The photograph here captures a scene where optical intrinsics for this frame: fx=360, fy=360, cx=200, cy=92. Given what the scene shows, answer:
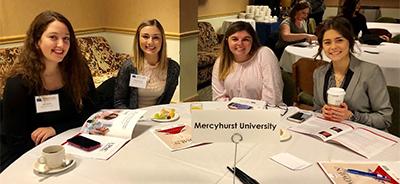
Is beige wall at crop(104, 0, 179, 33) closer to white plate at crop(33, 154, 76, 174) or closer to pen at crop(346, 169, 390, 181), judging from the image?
white plate at crop(33, 154, 76, 174)

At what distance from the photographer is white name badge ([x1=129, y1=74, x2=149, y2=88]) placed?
2.39 m

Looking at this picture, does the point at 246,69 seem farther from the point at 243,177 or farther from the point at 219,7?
the point at 219,7

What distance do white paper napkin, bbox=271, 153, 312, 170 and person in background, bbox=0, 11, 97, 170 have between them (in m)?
1.07

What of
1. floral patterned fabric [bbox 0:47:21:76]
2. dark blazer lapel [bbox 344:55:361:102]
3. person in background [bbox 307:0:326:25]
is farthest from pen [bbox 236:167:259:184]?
person in background [bbox 307:0:326:25]

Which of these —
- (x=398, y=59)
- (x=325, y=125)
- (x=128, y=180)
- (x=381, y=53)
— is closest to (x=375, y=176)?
(x=325, y=125)

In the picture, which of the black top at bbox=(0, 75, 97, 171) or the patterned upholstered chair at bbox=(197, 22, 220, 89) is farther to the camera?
the patterned upholstered chair at bbox=(197, 22, 220, 89)

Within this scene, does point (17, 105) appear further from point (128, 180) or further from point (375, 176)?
point (375, 176)

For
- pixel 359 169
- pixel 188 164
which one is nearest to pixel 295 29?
pixel 359 169

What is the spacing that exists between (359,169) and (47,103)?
4.74 feet

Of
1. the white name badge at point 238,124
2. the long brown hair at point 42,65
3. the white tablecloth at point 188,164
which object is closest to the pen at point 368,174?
the white tablecloth at point 188,164

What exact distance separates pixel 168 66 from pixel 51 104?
0.92 meters

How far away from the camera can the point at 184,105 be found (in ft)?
6.53

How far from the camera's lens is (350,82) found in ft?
6.23

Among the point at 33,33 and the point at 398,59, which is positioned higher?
the point at 33,33
